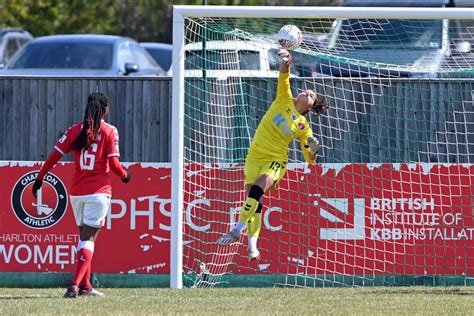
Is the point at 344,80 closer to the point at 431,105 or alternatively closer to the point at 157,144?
the point at 431,105

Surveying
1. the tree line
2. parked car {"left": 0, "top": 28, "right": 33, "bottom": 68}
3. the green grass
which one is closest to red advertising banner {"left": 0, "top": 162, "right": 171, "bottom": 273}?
the green grass

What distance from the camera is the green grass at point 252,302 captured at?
35.4ft

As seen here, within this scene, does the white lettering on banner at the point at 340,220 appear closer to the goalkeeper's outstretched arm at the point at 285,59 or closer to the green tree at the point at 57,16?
the goalkeeper's outstretched arm at the point at 285,59

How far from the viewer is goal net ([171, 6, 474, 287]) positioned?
45.7 feet

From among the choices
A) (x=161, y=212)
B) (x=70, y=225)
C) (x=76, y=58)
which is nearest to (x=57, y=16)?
(x=76, y=58)

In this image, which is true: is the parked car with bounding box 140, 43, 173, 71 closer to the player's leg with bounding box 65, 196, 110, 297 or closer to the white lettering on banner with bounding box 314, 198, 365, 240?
the white lettering on banner with bounding box 314, 198, 365, 240

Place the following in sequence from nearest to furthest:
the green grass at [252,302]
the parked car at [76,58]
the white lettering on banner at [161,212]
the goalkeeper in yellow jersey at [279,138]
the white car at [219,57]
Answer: the green grass at [252,302] < the goalkeeper in yellow jersey at [279,138] < the white lettering on banner at [161,212] < the white car at [219,57] < the parked car at [76,58]

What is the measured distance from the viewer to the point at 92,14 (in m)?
31.3

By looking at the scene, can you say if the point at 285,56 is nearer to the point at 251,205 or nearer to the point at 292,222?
the point at 251,205

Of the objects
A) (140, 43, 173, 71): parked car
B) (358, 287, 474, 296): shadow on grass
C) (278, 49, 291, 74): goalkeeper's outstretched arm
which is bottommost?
(358, 287, 474, 296): shadow on grass

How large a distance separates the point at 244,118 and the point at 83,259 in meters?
3.28

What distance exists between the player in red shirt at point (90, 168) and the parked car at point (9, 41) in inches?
494

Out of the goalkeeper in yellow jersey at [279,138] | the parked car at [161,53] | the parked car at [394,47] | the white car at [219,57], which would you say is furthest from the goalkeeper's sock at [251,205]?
the parked car at [161,53]

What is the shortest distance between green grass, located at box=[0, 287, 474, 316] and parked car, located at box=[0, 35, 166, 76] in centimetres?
804
